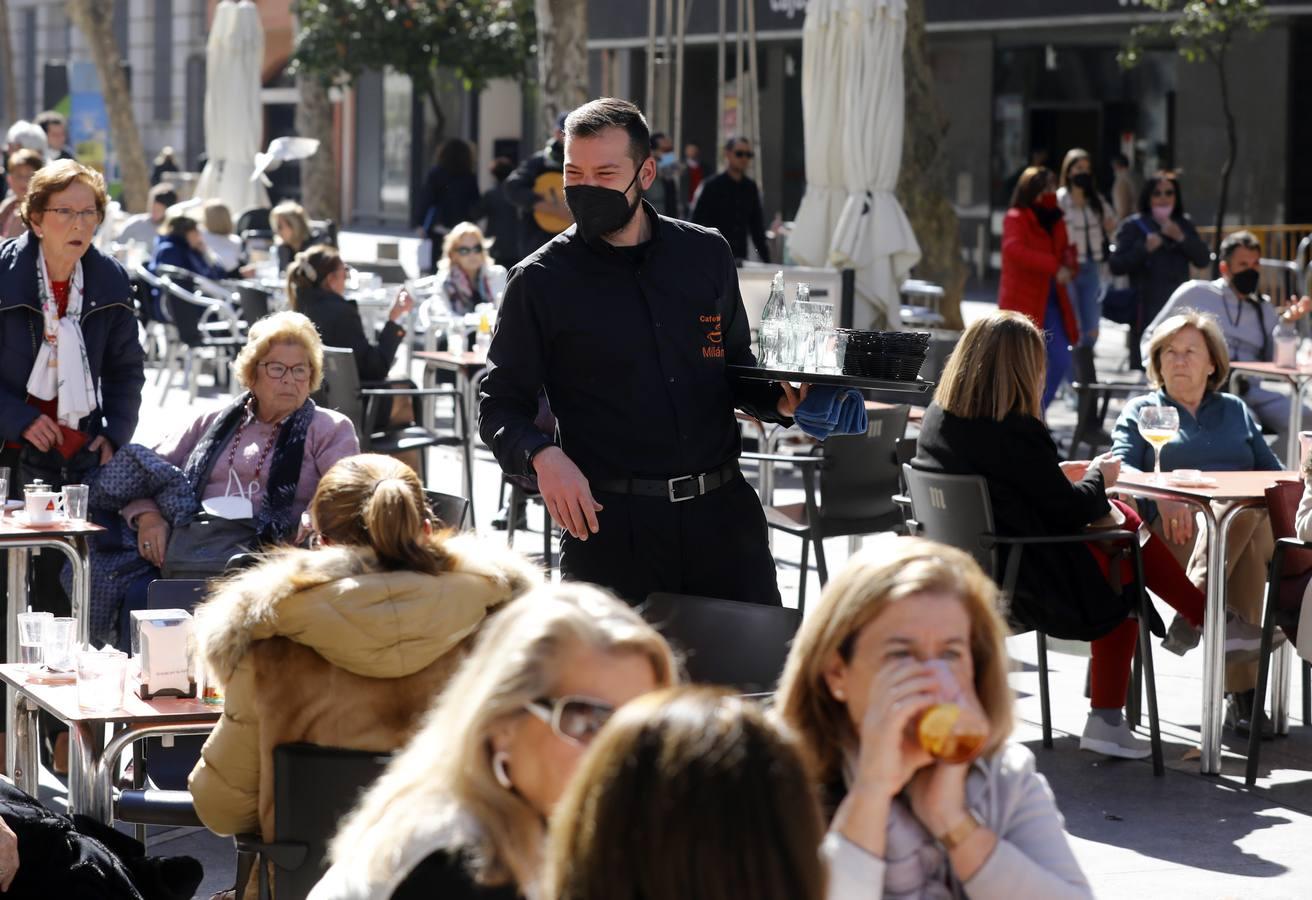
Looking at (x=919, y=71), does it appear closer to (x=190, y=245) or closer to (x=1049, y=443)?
(x=190, y=245)

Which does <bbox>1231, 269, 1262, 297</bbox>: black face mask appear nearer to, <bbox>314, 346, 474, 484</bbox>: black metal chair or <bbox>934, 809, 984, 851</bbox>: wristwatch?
<bbox>314, 346, 474, 484</bbox>: black metal chair

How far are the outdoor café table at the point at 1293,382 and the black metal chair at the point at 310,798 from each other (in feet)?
25.4

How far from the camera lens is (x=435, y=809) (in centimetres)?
221

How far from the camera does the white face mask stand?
6180mm

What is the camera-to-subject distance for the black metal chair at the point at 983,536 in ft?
20.0

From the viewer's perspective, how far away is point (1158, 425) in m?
6.80

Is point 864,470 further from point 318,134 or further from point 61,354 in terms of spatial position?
point 318,134

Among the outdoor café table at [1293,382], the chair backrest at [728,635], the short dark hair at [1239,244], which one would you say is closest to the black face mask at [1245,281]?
the short dark hair at [1239,244]

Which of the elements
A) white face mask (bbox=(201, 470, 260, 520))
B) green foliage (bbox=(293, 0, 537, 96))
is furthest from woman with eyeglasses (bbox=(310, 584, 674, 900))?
green foliage (bbox=(293, 0, 537, 96))

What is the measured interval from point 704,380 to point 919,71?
14.3m

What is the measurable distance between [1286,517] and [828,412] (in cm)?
214

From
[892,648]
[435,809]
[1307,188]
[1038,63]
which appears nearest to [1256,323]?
[892,648]

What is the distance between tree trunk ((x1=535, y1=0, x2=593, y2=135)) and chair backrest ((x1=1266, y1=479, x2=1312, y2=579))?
11899 millimetres

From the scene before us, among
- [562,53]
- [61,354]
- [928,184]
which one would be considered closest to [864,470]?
[61,354]
